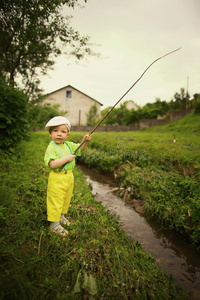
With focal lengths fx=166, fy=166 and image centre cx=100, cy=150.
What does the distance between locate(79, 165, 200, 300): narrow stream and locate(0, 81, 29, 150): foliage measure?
3.75 meters

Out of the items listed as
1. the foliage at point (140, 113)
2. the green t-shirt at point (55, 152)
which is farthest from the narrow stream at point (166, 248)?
the foliage at point (140, 113)

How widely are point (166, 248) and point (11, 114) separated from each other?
5.44 meters

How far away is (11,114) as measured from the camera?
17.0ft

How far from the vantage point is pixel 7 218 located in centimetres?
266

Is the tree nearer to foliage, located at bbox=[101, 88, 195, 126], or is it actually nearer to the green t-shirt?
the green t-shirt

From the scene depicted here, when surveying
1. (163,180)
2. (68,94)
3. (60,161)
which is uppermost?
(68,94)

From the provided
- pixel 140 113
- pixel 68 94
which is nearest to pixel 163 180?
pixel 140 113

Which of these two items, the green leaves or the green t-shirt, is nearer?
the green leaves

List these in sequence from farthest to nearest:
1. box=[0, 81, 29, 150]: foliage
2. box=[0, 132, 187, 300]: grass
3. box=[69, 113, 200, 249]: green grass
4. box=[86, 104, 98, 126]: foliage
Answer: box=[86, 104, 98, 126]: foliage → box=[0, 81, 29, 150]: foliage → box=[69, 113, 200, 249]: green grass → box=[0, 132, 187, 300]: grass

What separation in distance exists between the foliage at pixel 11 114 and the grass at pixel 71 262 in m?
2.44

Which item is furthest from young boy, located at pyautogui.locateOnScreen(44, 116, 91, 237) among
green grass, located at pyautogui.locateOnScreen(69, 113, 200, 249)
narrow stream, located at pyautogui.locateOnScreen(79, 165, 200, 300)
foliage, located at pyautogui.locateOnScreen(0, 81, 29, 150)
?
foliage, located at pyautogui.locateOnScreen(0, 81, 29, 150)

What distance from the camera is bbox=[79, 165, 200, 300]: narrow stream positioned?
2.64m

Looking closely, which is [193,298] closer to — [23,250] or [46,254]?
[46,254]

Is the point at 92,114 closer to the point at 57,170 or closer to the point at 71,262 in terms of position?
the point at 57,170
